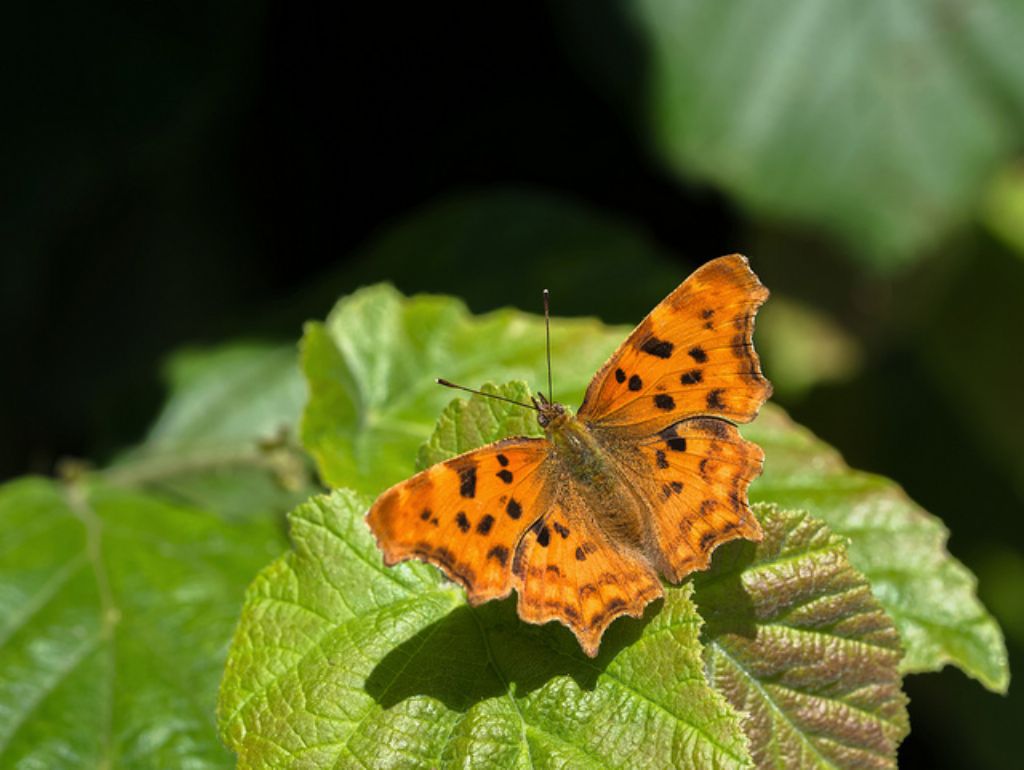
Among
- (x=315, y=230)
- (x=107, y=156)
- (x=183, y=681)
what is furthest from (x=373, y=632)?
(x=315, y=230)

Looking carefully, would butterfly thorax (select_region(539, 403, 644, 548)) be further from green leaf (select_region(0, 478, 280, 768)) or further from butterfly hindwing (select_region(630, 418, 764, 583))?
green leaf (select_region(0, 478, 280, 768))

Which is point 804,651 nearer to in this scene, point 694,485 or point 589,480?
point 694,485

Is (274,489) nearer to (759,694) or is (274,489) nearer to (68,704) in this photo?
(68,704)

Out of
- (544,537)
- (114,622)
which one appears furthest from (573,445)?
(114,622)

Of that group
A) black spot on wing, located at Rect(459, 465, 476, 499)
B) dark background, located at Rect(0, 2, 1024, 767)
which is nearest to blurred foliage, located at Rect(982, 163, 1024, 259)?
dark background, located at Rect(0, 2, 1024, 767)

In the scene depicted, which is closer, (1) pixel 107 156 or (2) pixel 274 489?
(2) pixel 274 489
